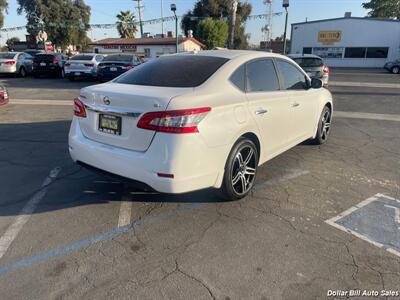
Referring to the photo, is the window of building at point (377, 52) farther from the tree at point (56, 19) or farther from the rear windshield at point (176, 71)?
the tree at point (56, 19)

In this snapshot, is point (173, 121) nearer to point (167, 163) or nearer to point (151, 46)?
point (167, 163)

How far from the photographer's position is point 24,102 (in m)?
10.8

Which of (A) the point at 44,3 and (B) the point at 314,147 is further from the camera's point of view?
(A) the point at 44,3

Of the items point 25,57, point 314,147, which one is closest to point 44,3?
point 25,57

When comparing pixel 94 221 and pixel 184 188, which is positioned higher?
pixel 184 188

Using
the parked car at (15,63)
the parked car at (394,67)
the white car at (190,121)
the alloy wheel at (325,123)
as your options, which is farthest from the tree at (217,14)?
the white car at (190,121)

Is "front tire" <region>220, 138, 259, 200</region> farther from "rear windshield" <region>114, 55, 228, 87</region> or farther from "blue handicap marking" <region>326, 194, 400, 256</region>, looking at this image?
"blue handicap marking" <region>326, 194, 400, 256</region>

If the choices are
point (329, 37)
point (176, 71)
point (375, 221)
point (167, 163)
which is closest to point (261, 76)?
point (176, 71)

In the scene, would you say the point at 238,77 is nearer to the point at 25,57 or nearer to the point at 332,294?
the point at 332,294

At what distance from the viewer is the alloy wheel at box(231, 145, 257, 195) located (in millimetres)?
3598

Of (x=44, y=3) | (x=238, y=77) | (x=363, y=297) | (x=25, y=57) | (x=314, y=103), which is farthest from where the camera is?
(x=44, y=3)

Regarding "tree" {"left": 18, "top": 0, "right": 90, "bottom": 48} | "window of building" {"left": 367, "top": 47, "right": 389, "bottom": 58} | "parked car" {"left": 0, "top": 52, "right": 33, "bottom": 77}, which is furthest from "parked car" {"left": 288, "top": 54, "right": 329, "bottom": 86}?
"tree" {"left": 18, "top": 0, "right": 90, "bottom": 48}

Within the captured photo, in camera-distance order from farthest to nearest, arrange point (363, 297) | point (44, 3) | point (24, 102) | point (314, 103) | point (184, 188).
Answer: point (44, 3) → point (24, 102) → point (314, 103) → point (184, 188) → point (363, 297)

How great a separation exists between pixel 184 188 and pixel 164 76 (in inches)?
55.1
